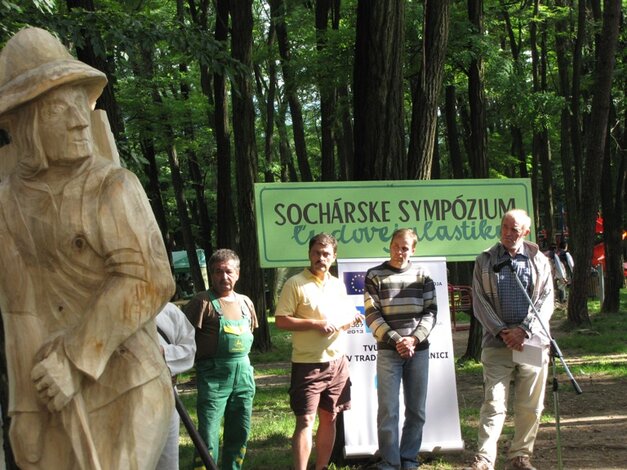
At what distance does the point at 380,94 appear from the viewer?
8.58 m

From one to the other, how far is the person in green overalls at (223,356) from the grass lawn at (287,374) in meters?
1.39

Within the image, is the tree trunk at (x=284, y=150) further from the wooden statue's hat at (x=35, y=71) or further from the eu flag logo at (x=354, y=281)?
the wooden statue's hat at (x=35, y=71)

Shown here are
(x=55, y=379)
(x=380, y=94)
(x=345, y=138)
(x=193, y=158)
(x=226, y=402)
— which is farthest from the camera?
(x=193, y=158)

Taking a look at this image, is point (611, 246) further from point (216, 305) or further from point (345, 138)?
point (216, 305)

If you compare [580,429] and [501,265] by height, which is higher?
[501,265]

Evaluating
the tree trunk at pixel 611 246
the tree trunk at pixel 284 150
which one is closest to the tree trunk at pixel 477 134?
the tree trunk at pixel 611 246

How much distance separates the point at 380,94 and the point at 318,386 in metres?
2.87

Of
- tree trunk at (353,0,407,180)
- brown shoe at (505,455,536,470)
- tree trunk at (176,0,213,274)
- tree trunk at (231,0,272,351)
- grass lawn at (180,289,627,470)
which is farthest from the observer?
tree trunk at (176,0,213,274)

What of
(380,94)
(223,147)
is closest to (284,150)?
(223,147)

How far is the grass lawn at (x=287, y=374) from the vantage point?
8832 millimetres

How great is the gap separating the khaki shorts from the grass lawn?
34.8 inches

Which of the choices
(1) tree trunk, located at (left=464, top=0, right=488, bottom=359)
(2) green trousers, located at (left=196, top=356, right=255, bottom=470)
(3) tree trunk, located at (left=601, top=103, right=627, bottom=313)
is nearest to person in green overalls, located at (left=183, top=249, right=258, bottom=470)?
(2) green trousers, located at (left=196, top=356, right=255, bottom=470)

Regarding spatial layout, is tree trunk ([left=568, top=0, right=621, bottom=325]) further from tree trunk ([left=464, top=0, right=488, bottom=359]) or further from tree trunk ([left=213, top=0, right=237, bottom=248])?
tree trunk ([left=213, top=0, right=237, bottom=248])

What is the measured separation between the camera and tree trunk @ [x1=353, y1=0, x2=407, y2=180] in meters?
8.52
